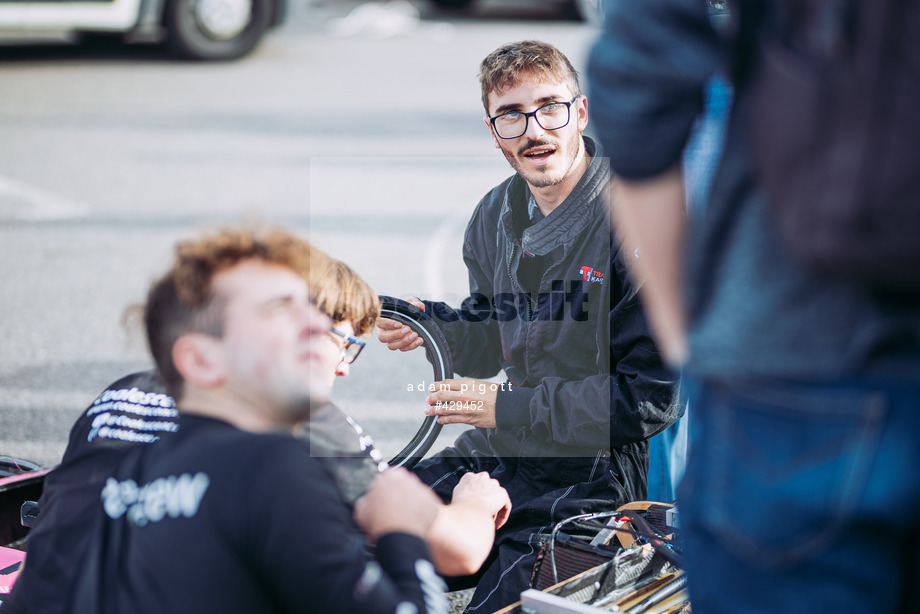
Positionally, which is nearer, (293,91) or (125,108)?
(125,108)

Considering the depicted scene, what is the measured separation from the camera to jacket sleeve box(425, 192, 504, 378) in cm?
279

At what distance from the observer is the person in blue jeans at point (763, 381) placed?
1.02m

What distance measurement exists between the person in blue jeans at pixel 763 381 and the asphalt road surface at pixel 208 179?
2.59ft

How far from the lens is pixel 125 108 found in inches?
365

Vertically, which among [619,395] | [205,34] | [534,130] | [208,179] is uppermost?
[205,34]

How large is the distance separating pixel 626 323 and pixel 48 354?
3.46 meters

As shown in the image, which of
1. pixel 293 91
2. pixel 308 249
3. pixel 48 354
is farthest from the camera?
pixel 293 91

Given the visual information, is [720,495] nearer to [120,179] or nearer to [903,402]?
[903,402]

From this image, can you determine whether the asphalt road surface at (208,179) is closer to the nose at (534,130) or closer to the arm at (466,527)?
the nose at (534,130)

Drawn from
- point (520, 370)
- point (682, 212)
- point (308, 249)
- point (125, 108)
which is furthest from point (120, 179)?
point (682, 212)

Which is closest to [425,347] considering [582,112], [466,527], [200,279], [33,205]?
[582,112]

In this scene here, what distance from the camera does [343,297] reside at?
2.00 metres

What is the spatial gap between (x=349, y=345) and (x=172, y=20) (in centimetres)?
884

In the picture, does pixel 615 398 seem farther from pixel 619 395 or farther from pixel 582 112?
pixel 582 112
